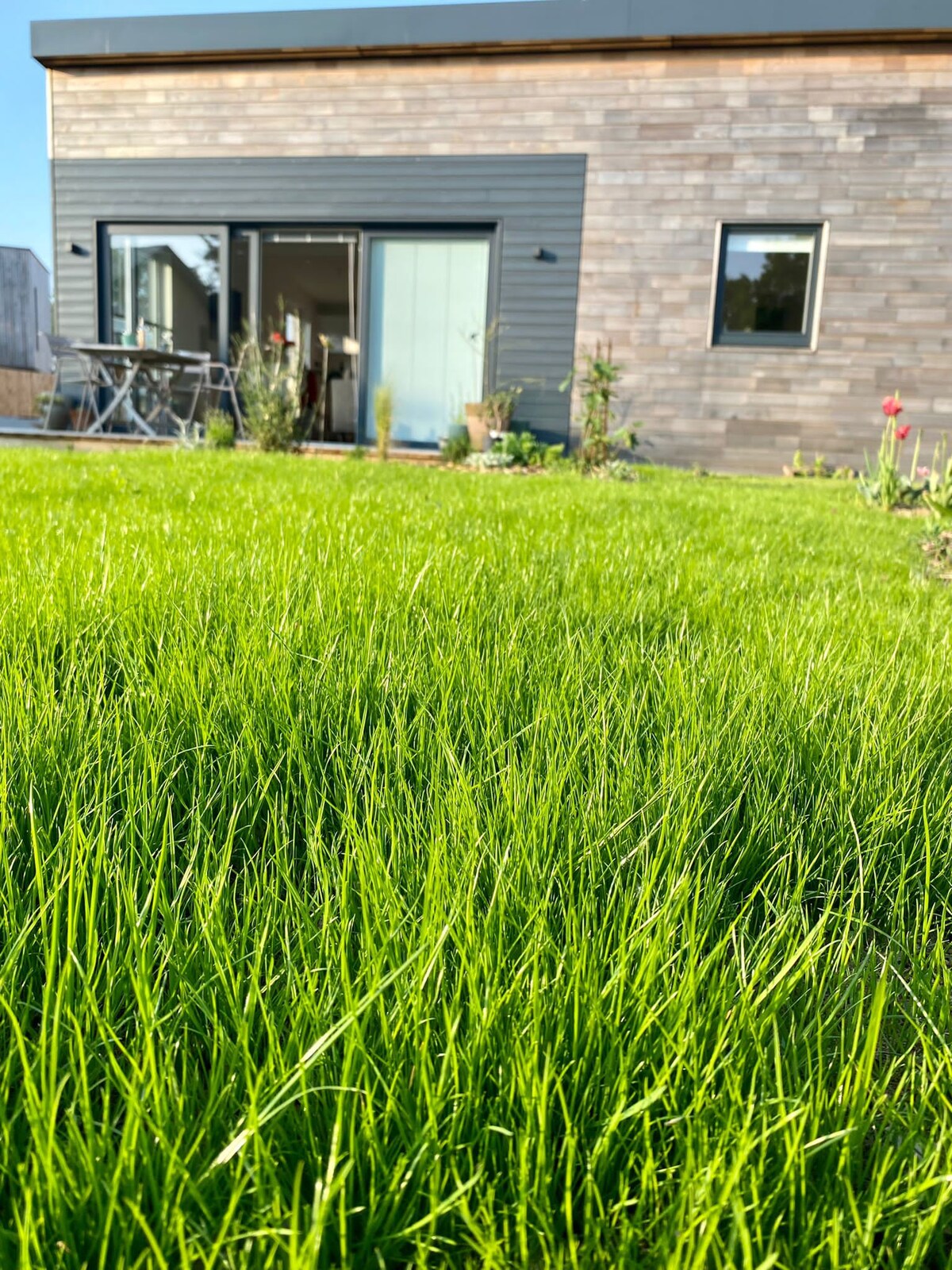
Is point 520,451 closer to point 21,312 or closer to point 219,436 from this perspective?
point 219,436

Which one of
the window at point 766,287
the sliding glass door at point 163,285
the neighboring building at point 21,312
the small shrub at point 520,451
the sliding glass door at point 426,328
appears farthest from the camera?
the neighboring building at point 21,312

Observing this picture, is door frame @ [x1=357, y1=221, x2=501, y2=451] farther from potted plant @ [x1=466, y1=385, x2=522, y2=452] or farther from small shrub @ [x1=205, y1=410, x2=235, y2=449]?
small shrub @ [x1=205, y1=410, x2=235, y2=449]

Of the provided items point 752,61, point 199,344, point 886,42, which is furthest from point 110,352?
point 886,42

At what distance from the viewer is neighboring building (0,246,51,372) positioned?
2017 centimetres

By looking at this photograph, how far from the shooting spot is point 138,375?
9758 mm

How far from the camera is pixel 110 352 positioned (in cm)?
823

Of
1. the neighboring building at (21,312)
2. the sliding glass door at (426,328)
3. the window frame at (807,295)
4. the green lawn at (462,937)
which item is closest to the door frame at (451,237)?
the sliding glass door at (426,328)

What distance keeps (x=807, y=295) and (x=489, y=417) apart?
3611mm

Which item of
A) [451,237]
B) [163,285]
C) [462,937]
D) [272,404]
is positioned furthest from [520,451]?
[462,937]

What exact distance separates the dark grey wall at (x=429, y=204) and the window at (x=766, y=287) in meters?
1.61

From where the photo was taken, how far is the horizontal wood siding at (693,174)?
862cm

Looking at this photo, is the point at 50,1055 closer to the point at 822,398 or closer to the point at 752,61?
the point at 822,398

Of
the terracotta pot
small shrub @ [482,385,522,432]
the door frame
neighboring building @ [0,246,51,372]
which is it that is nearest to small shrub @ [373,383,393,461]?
the terracotta pot

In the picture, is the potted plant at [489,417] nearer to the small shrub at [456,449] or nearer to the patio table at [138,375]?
the small shrub at [456,449]
